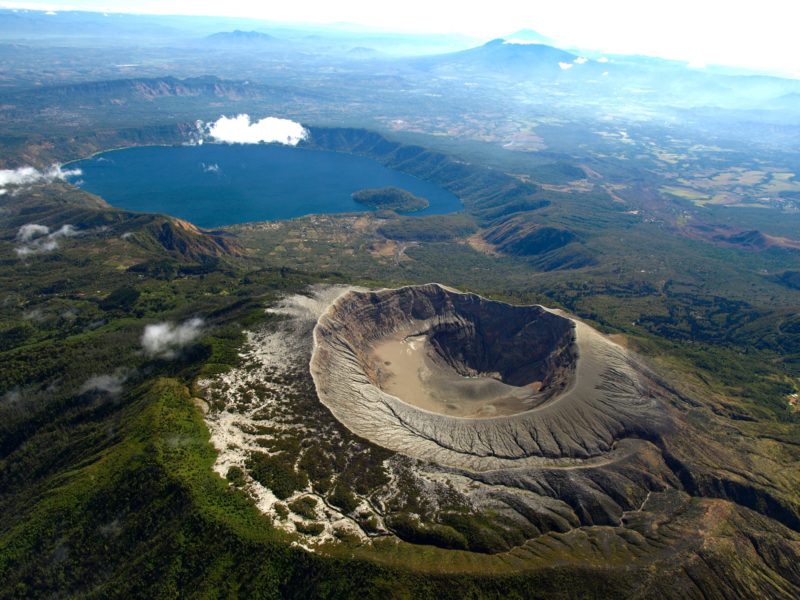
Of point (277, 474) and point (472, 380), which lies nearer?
point (277, 474)

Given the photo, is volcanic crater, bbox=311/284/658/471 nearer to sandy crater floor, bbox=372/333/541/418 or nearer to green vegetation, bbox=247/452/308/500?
sandy crater floor, bbox=372/333/541/418

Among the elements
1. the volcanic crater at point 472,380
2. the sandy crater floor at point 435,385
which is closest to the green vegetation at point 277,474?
the volcanic crater at point 472,380

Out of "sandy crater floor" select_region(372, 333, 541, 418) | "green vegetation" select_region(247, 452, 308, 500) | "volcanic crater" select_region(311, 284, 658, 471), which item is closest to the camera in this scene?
"green vegetation" select_region(247, 452, 308, 500)

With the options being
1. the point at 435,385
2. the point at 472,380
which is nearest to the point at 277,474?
the point at 435,385

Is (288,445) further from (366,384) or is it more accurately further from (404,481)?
(366,384)

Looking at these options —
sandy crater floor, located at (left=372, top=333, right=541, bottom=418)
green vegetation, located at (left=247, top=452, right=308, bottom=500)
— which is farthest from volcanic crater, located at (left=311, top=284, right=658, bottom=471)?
green vegetation, located at (left=247, top=452, right=308, bottom=500)

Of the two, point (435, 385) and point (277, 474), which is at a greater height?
point (277, 474)

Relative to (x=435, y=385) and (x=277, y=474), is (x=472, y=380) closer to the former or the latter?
(x=435, y=385)

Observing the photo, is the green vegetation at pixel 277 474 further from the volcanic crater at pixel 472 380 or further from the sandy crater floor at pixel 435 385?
the sandy crater floor at pixel 435 385
